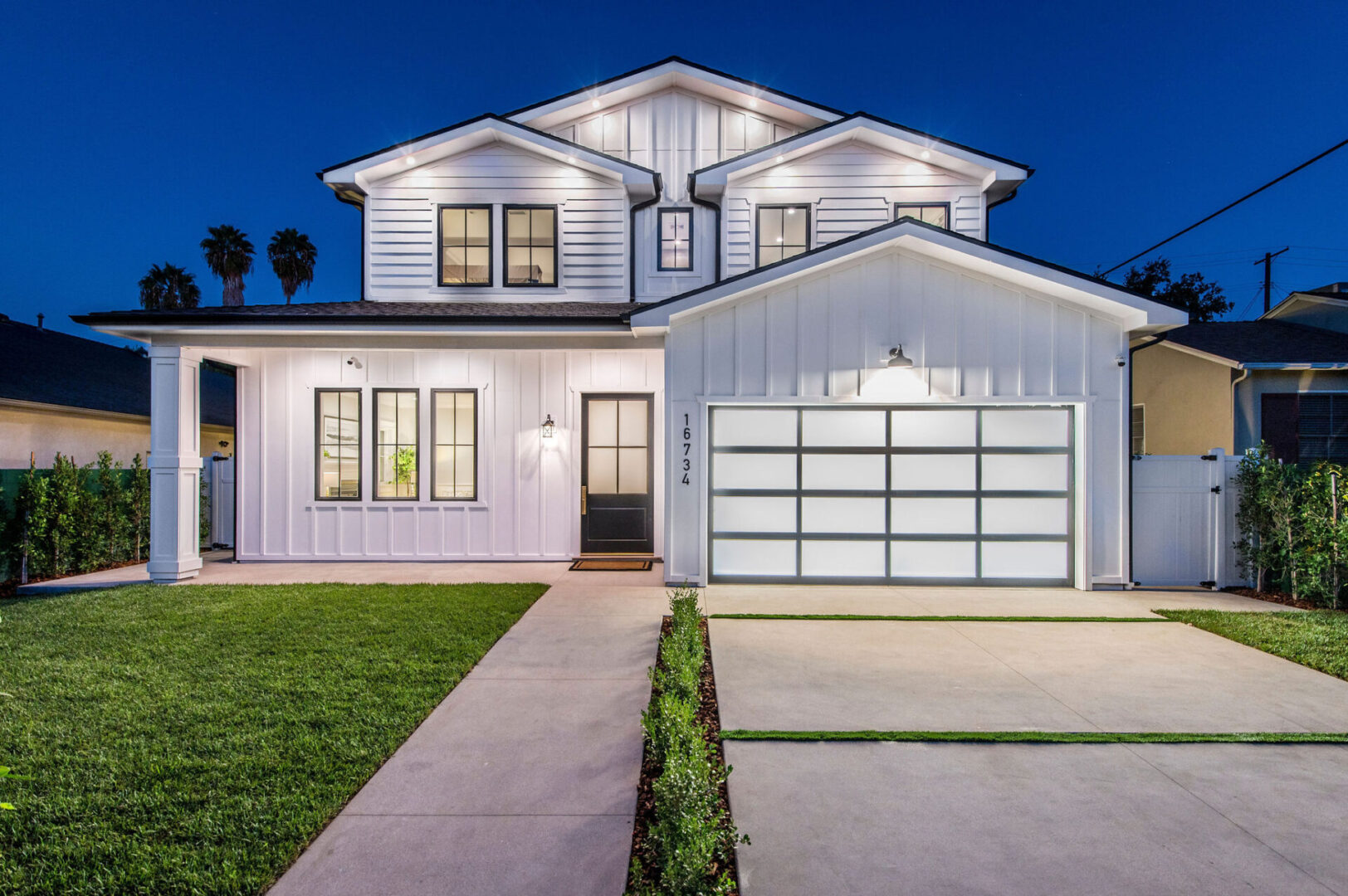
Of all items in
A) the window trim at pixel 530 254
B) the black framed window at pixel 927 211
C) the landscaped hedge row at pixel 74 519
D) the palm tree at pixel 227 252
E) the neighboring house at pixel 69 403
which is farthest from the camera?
the palm tree at pixel 227 252

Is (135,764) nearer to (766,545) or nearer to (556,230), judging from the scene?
(766,545)

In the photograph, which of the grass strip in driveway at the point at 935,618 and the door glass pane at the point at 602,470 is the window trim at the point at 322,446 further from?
the grass strip in driveway at the point at 935,618

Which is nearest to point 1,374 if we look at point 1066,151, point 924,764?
point 924,764

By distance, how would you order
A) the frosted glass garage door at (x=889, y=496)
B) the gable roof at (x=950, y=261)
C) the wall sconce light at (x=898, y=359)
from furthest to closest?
the frosted glass garage door at (x=889, y=496) → the wall sconce light at (x=898, y=359) → the gable roof at (x=950, y=261)

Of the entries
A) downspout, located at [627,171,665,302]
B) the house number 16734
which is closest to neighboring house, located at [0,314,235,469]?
downspout, located at [627,171,665,302]

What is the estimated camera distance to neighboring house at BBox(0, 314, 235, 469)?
444 inches

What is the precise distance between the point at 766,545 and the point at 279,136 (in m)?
112

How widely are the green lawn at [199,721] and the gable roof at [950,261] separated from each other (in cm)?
368

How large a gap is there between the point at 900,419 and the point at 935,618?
244 centimetres

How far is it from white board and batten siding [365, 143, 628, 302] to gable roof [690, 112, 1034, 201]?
1541 millimetres

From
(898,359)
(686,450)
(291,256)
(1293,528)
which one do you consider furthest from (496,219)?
(291,256)

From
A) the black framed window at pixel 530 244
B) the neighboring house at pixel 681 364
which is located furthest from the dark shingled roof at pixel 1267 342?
the black framed window at pixel 530 244

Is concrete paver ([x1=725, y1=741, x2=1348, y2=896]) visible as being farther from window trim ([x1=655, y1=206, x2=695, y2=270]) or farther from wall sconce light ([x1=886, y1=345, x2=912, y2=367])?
window trim ([x1=655, y1=206, x2=695, y2=270])

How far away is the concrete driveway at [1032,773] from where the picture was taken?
7.69 ft
